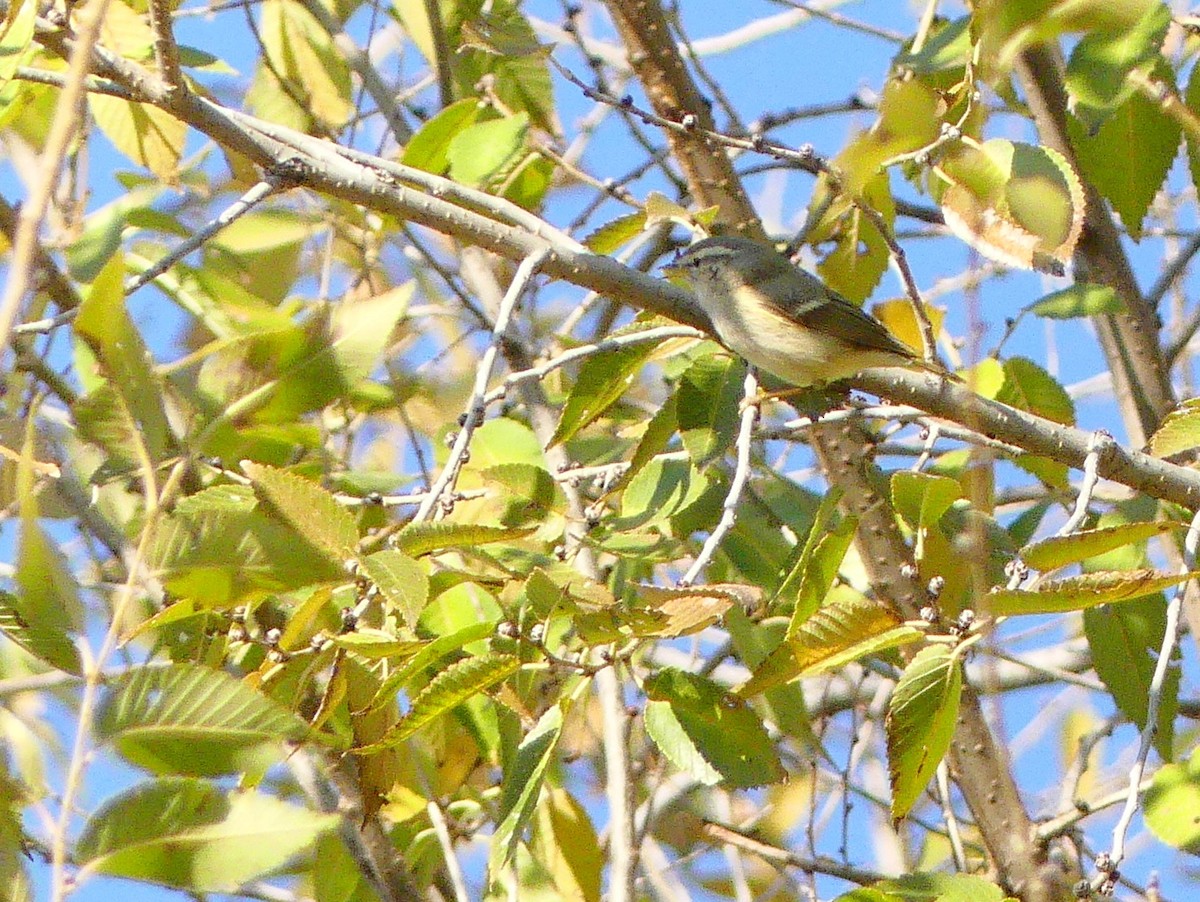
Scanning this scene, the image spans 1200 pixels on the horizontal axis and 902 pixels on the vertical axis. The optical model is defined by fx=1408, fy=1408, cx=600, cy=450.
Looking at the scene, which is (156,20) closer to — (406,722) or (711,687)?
(406,722)

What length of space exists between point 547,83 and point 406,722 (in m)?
2.40

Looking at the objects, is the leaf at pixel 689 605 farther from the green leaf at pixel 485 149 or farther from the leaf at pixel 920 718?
the green leaf at pixel 485 149

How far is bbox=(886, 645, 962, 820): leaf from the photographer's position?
1.80 m

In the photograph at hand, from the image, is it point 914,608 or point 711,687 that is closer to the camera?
point 711,687

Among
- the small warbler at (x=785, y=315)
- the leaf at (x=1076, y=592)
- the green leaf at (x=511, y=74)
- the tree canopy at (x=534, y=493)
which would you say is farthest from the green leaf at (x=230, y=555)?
the green leaf at (x=511, y=74)

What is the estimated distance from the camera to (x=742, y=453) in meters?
2.22

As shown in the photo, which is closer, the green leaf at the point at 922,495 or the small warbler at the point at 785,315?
the green leaf at the point at 922,495

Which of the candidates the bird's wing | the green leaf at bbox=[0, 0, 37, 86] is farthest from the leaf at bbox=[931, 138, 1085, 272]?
the green leaf at bbox=[0, 0, 37, 86]

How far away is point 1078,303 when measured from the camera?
2.84 m

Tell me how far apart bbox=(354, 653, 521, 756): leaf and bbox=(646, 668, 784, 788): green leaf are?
13.0 inches

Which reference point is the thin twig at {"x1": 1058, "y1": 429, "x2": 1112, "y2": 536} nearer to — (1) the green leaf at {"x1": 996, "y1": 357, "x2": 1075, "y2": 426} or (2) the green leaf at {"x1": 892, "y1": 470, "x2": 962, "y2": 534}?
(2) the green leaf at {"x1": 892, "y1": 470, "x2": 962, "y2": 534}

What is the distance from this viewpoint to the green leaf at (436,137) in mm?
2943

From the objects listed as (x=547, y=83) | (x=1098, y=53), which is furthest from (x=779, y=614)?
(x=547, y=83)

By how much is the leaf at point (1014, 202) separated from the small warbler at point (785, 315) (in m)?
0.72
